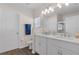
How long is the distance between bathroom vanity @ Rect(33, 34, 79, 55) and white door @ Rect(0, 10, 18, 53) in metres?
0.53

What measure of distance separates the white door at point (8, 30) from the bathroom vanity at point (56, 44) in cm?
53

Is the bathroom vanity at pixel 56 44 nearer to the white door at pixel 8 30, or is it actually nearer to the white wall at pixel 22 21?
the white wall at pixel 22 21

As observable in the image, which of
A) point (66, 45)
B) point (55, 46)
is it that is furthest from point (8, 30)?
point (66, 45)

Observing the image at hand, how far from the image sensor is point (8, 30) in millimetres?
1840

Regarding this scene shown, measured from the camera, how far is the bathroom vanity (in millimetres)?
1540

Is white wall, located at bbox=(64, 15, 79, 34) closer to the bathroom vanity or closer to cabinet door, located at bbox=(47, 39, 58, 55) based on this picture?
the bathroom vanity

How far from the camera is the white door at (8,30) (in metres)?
1.81

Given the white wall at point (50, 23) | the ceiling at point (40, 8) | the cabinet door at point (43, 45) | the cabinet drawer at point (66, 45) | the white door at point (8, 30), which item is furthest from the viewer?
the cabinet door at point (43, 45)

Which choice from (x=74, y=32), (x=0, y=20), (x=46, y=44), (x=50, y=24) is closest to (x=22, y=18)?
(x=0, y=20)

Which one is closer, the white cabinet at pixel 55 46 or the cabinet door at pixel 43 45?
the white cabinet at pixel 55 46

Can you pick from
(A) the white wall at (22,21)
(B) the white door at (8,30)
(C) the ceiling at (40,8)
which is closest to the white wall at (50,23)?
(C) the ceiling at (40,8)

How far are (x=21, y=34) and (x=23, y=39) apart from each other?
12 cm

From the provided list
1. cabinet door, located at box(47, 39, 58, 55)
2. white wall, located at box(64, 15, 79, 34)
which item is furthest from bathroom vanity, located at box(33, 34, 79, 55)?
white wall, located at box(64, 15, 79, 34)

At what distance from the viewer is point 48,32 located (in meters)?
2.05
